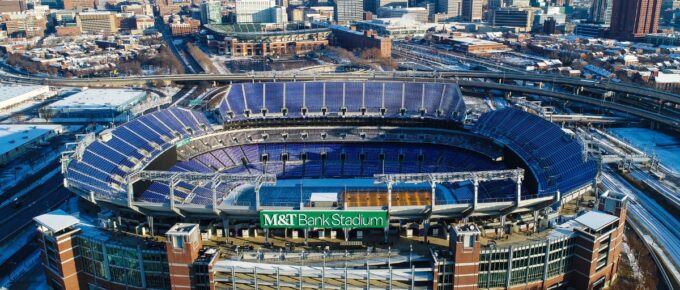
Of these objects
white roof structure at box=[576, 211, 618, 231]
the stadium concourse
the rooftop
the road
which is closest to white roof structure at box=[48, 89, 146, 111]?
the rooftop

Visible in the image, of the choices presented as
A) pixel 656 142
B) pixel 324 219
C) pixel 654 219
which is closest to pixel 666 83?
pixel 656 142

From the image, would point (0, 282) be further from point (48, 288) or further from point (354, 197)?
point (354, 197)

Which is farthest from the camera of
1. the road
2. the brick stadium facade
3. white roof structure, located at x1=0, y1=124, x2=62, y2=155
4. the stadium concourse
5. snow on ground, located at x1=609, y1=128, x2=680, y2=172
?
white roof structure, located at x1=0, y1=124, x2=62, y2=155

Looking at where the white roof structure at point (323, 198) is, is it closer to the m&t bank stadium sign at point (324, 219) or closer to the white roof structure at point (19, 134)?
the m&t bank stadium sign at point (324, 219)

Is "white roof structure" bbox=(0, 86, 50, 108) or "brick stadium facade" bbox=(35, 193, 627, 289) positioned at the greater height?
"white roof structure" bbox=(0, 86, 50, 108)

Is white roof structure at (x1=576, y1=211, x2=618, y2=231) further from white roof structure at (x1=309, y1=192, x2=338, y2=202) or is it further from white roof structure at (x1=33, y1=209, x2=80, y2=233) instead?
white roof structure at (x1=33, y1=209, x2=80, y2=233)

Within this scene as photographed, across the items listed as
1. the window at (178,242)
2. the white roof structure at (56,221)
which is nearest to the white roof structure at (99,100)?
the white roof structure at (56,221)

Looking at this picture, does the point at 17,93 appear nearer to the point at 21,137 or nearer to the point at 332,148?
the point at 21,137

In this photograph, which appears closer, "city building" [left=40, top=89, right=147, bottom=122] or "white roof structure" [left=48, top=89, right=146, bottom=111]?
"city building" [left=40, top=89, right=147, bottom=122]
